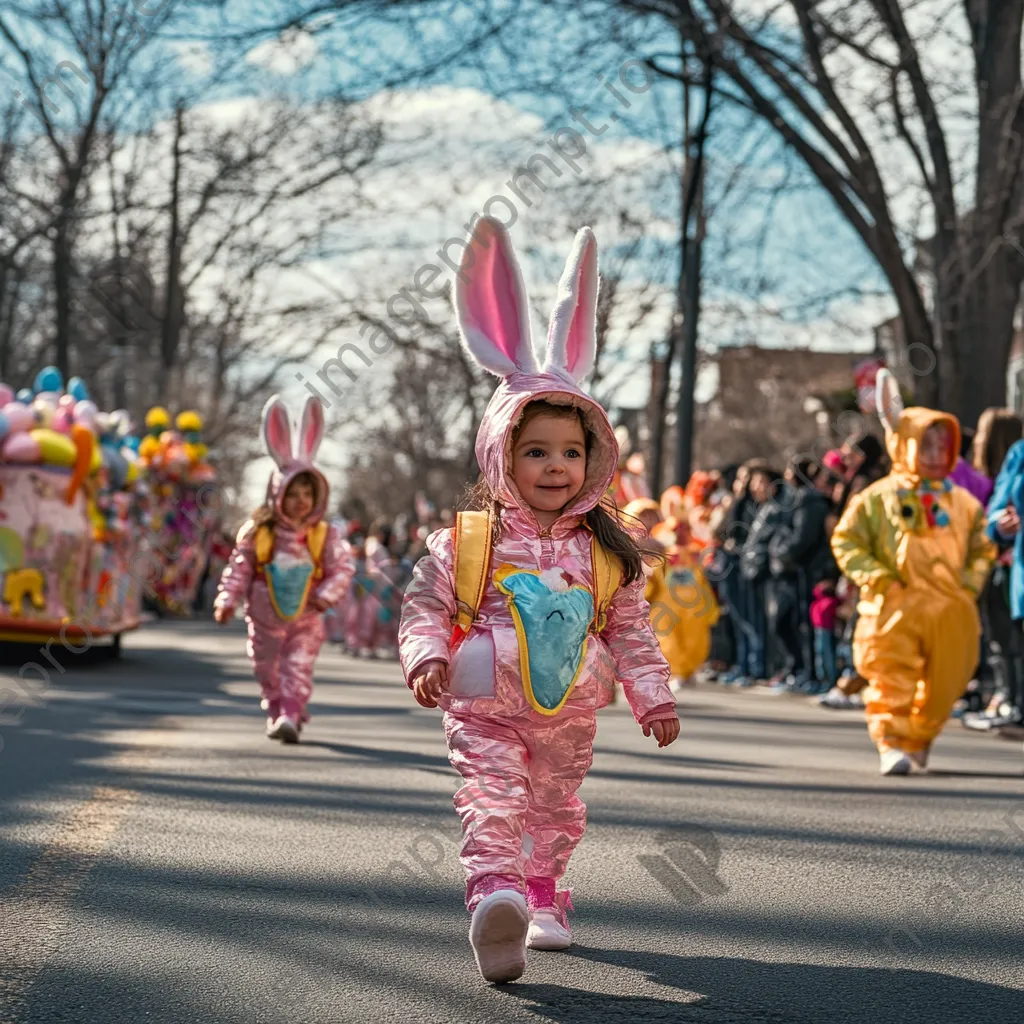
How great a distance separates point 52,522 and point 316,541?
6.36 metres

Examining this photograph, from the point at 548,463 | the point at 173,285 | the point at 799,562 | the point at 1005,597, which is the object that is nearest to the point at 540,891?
the point at 548,463

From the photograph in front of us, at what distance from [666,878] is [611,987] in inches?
61.0

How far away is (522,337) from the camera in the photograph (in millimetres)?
5109

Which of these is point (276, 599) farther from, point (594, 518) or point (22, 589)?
point (22, 589)

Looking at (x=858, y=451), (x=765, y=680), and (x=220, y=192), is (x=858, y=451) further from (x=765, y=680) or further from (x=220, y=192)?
(x=220, y=192)

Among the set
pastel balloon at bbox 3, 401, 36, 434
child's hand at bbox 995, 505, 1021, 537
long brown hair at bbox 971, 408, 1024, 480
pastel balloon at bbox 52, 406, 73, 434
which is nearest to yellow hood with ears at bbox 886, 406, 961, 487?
child's hand at bbox 995, 505, 1021, 537

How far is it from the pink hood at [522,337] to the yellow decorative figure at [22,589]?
452 inches

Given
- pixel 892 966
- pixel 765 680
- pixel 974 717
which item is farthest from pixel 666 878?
pixel 765 680

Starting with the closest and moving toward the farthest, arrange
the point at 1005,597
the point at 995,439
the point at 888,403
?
the point at 888,403 < the point at 1005,597 < the point at 995,439

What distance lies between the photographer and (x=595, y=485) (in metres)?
4.99

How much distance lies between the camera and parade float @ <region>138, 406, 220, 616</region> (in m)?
27.7

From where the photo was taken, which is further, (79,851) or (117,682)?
(117,682)

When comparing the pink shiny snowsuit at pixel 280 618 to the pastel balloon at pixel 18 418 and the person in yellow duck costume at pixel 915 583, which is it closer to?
the person in yellow duck costume at pixel 915 583

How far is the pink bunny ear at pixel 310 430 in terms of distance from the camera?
1069 cm
